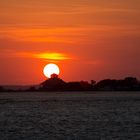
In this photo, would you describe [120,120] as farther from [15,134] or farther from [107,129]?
[15,134]

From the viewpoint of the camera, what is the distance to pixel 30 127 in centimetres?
7112

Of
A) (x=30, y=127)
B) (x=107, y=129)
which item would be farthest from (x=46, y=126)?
(x=107, y=129)

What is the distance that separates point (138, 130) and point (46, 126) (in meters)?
10.6

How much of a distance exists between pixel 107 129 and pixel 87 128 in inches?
93.4

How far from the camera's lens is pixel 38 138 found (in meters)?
60.6

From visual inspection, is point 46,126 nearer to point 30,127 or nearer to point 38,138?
point 30,127

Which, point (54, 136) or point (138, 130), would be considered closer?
point (54, 136)

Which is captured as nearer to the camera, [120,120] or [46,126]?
[46,126]

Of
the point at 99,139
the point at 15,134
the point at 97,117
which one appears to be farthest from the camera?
the point at 97,117

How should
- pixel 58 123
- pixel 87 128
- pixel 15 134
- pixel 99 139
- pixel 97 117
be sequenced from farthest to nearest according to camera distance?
pixel 97 117, pixel 58 123, pixel 87 128, pixel 15 134, pixel 99 139

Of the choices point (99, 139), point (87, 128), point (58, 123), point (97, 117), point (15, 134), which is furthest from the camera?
point (97, 117)

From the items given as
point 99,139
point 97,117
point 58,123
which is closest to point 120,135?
point 99,139

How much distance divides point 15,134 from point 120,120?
782 inches

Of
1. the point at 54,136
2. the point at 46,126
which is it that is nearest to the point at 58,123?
the point at 46,126
